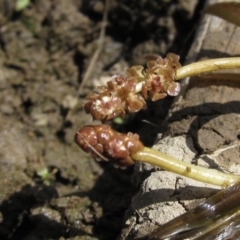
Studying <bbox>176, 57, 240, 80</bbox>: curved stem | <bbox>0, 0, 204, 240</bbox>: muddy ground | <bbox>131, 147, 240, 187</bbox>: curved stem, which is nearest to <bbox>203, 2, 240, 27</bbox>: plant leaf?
<bbox>176, 57, 240, 80</bbox>: curved stem

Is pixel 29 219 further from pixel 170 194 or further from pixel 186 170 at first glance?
pixel 186 170

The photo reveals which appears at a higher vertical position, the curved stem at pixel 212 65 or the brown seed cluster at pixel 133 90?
the curved stem at pixel 212 65

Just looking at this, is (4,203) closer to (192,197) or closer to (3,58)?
(192,197)

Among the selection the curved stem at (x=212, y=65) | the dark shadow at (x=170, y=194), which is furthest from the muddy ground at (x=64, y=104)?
the curved stem at (x=212, y=65)

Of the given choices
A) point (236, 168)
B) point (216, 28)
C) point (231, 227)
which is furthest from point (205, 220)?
point (216, 28)

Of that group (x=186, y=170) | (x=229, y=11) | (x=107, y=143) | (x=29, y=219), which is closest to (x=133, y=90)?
(x=107, y=143)

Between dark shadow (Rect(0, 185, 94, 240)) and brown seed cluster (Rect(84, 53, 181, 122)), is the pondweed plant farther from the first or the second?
dark shadow (Rect(0, 185, 94, 240))

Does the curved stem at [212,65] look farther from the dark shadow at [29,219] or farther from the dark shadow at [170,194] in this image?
the dark shadow at [29,219]

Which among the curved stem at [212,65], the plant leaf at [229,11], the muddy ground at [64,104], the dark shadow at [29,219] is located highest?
the plant leaf at [229,11]
